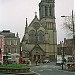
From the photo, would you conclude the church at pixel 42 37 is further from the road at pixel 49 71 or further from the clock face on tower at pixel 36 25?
the road at pixel 49 71

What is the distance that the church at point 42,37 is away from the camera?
11856 centimetres

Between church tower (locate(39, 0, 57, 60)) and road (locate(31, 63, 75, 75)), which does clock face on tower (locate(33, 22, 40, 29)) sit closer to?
church tower (locate(39, 0, 57, 60))

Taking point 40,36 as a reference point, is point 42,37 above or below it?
below

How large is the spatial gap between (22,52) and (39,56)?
7.98 m

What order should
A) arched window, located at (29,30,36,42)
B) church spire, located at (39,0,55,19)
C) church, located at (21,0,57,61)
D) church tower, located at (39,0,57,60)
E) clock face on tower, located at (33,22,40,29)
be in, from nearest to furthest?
church, located at (21,0,57,61) → church tower, located at (39,0,57,60) → arched window, located at (29,30,36,42) → clock face on tower, located at (33,22,40,29) → church spire, located at (39,0,55,19)

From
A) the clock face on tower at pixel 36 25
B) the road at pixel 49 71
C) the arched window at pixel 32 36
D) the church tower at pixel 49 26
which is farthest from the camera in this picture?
the clock face on tower at pixel 36 25

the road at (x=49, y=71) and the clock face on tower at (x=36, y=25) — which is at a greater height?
the clock face on tower at (x=36, y=25)

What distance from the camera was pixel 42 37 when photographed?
121 meters

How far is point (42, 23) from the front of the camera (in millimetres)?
123000

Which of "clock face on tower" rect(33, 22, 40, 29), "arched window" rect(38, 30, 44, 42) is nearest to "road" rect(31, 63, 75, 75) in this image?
"arched window" rect(38, 30, 44, 42)

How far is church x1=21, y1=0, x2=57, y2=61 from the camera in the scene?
389 feet

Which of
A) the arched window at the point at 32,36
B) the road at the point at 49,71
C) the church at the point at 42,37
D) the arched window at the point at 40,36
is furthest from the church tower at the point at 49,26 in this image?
the road at the point at 49,71

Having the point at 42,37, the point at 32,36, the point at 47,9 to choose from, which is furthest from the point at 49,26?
the point at 32,36

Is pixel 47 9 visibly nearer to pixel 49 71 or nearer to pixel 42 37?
pixel 42 37
